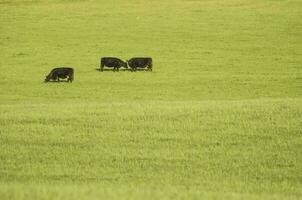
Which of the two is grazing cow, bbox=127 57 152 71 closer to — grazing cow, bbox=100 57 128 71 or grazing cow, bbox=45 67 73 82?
grazing cow, bbox=100 57 128 71

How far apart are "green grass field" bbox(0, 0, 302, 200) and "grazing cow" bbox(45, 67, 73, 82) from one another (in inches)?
18.5

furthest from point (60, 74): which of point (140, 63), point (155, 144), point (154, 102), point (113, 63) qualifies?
point (155, 144)

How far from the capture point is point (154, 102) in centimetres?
1644

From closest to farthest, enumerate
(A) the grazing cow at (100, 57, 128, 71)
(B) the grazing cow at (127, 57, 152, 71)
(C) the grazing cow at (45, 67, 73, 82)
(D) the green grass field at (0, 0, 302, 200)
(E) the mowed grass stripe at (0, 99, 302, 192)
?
(D) the green grass field at (0, 0, 302, 200) < (E) the mowed grass stripe at (0, 99, 302, 192) < (C) the grazing cow at (45, 67, 73, 82) < (B) the grazing cow at (127, 57, 152, 71) < (A) the grazing cow at (100, 57, 128, 71)

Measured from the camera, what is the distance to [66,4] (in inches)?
1901

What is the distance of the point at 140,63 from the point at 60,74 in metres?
4.13

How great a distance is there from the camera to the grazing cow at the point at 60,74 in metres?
25.4

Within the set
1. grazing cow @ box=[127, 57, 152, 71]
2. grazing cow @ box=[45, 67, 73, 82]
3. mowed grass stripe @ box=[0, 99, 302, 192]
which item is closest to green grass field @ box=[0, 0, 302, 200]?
mowed grass stripe @ box=[0, 99, 302, 192]

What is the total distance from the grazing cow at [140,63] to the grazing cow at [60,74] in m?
3.68

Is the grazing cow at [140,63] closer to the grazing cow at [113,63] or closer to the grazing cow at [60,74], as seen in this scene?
the grazing cow at [113,63]

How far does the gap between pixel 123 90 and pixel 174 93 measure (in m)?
1.76

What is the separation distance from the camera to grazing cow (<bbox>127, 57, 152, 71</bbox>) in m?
28.2

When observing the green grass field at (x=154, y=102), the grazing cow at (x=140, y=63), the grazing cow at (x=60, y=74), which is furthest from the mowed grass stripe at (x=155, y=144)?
the grazing cow at (x=140, y=63)

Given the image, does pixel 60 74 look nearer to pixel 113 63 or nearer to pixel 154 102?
pixel 113 63
